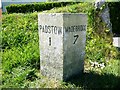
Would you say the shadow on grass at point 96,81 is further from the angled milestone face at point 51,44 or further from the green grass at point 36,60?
the angled milestone face at point 51,44

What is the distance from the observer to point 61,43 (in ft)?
17.0

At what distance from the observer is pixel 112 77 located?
550cm

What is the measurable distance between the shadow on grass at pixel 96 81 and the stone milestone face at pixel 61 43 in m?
0.16

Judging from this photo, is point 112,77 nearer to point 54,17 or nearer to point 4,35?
point 54,17

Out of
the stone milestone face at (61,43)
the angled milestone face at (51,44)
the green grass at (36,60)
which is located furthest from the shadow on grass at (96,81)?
the angled milestone face at (51,44)

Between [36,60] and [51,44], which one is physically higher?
[51,44]

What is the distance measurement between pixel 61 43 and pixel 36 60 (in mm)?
1175

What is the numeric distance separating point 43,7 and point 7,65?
28.5 ft

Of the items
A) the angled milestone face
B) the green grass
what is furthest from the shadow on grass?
the angled milestone face

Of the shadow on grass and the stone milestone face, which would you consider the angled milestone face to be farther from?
the shadow on grass

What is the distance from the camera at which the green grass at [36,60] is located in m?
5.28

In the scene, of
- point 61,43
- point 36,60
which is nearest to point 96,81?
point 61,43

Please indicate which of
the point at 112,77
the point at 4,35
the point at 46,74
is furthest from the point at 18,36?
the point at 112,77

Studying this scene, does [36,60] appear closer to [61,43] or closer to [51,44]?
[51,44]
